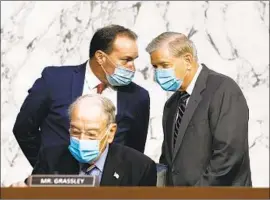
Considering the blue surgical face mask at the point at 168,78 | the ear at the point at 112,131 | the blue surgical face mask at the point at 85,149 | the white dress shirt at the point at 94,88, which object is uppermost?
the blue surgical face mask at the point at 168,78

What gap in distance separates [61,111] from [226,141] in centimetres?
87

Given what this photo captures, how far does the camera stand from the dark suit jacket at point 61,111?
16.5 feet

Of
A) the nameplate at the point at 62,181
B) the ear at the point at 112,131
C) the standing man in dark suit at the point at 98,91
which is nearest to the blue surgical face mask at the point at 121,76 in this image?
the standing man in dark suit at the point at 98,91

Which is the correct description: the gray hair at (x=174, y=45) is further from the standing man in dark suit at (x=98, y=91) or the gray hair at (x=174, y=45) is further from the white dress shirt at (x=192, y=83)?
the standing man in dark suit at (x=98, y=91)

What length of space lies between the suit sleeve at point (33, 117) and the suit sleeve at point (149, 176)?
2.47 feet

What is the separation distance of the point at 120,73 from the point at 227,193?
1.30 meters

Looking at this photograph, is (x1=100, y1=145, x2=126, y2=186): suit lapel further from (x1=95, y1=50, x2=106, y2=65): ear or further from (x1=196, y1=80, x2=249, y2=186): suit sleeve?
(x1=95, y1=50, x2=106, y2=65): ear

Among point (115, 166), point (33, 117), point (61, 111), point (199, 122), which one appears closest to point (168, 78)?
point (199, 122)

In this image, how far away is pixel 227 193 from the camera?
3.83 meters

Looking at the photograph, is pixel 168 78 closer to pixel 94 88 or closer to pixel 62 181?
pixel 94 88

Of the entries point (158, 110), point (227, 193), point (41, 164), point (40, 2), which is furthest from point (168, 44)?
point (40, 2)

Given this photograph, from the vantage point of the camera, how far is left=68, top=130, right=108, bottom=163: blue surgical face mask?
14.6 ft

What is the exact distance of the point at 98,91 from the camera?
504 centimetres

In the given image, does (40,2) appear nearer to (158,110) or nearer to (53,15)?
(53,15)
